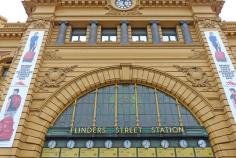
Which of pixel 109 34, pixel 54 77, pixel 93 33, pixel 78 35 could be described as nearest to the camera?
pixel 54 77

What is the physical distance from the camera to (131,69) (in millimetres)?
24391

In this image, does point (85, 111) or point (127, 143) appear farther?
point (85, 111)

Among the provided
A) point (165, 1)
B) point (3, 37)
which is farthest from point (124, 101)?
point (3, 37)

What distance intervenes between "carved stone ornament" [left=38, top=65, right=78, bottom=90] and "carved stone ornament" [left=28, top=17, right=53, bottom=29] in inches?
222

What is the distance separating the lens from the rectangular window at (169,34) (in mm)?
28000

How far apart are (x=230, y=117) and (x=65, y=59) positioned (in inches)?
582

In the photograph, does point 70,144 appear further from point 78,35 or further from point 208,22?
point 208,22

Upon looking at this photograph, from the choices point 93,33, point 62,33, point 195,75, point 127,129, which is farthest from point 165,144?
point 62,33

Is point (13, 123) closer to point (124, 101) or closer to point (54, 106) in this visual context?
point (54, 106)

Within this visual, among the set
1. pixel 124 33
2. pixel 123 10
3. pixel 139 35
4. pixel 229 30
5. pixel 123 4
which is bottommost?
pixel 124 33

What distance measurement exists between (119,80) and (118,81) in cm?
13

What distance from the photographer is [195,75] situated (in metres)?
23.8

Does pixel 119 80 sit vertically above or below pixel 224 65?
below

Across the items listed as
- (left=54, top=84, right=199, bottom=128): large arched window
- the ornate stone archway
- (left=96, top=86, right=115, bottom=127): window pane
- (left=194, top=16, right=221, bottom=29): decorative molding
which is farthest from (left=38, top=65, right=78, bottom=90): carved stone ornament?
(left=194, top=16, right=221, bottom=29): decorative molding
